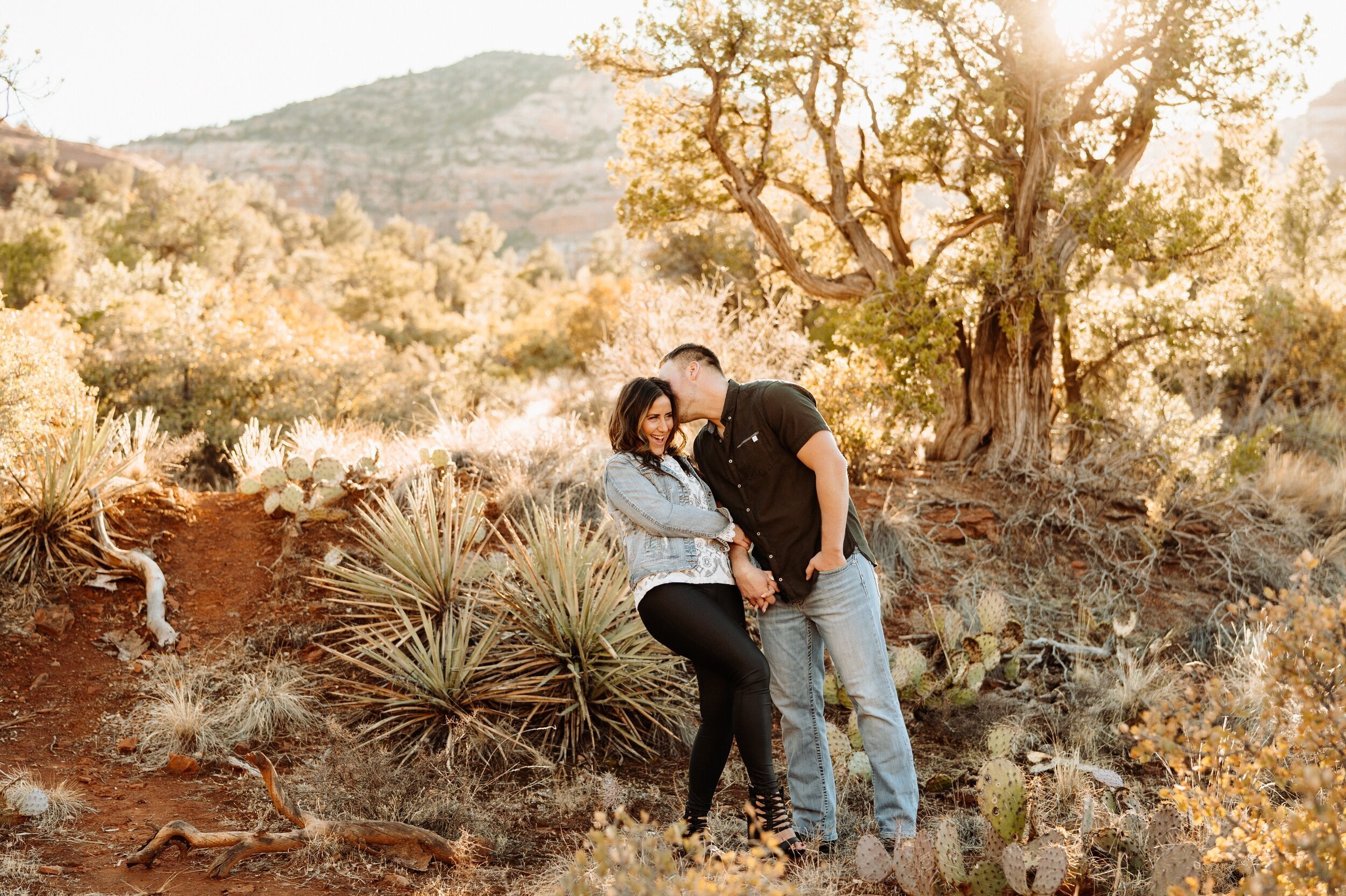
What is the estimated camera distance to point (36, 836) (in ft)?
11.5

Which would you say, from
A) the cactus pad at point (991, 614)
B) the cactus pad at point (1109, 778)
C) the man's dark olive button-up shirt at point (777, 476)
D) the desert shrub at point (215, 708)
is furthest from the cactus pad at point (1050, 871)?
the desert shrub at point (215, 708)

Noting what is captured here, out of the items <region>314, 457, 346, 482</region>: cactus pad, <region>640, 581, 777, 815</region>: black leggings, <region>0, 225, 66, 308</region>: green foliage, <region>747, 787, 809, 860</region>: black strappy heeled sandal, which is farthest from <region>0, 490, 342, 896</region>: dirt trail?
<region>0, 225, 66, 308</region>: green foliage

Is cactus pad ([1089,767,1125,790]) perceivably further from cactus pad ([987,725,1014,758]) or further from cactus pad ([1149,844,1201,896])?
cactus pad ([1149,844,1201,896])

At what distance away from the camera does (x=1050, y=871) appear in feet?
9.61

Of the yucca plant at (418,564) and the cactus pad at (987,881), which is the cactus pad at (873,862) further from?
the yucca plant at (418,564)

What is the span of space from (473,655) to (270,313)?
10.5 meters

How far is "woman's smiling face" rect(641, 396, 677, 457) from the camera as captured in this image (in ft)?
11.0

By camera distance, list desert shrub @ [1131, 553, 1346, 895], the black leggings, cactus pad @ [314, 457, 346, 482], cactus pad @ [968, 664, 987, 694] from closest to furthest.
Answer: desert shrub @ [1131, 553, 1346, 895]
the black leggings
cactus pad @ [968, 664, 987, 694]
cactus pad @ [314, 457, 346, 482]

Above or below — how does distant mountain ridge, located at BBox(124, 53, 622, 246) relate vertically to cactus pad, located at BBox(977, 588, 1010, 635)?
above

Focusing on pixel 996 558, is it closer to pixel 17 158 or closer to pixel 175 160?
pixel 17 158

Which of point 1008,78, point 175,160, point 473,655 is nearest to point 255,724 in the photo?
point 473,655

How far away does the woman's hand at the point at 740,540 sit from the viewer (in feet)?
11.2

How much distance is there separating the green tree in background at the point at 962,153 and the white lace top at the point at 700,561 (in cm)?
509

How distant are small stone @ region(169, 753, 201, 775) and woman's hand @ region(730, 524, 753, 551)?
280cm
